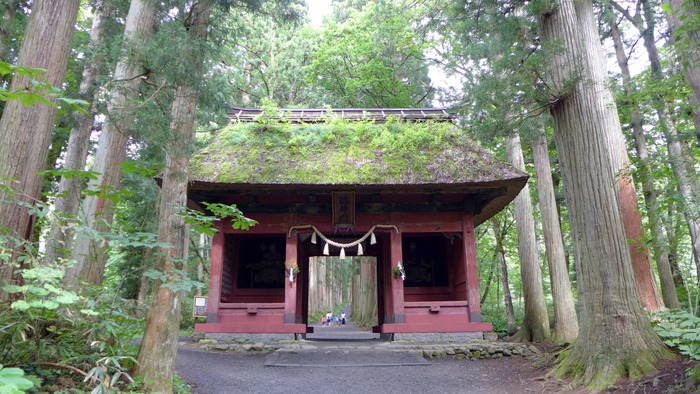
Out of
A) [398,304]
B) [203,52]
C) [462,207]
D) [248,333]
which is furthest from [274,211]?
[203,52]

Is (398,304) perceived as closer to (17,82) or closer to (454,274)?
(454,274)

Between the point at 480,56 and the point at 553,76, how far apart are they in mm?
5122

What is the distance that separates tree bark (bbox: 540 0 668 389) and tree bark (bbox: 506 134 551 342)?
4.17 metres

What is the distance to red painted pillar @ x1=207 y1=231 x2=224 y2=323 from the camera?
890 cm

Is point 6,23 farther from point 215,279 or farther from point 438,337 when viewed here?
point 438,337

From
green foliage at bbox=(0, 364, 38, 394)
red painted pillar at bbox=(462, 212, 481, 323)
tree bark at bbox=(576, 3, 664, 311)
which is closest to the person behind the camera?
green foliage at bbox=(0, 364, 38, 394)

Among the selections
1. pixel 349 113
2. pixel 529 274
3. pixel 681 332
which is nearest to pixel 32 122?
pixel 681 332

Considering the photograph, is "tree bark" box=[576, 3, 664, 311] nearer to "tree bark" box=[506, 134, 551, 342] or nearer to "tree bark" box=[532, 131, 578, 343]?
"tree bark" box=[532, 131, 578, 343]

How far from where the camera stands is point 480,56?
10.5 m

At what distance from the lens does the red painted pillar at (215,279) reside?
890 centimetres

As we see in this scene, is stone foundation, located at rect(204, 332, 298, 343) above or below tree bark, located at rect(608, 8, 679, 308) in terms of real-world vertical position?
below

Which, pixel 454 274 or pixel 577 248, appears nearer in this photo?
pixel 577 248

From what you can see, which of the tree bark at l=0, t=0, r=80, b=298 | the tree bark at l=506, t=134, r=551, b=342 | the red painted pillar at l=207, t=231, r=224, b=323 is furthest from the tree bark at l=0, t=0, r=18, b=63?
the tree bark at l=506, t=134, r=551, b=342

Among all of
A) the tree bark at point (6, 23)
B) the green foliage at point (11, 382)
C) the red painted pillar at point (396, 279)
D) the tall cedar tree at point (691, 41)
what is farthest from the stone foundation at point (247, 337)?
the tall cedar tree at point (691, 41)
